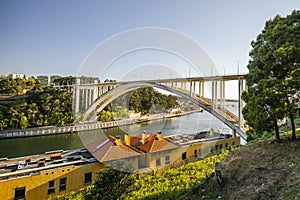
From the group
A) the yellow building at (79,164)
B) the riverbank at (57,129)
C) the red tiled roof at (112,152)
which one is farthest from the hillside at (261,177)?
the riverbank at (57,129)

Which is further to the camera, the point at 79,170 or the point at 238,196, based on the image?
the point at 79,170

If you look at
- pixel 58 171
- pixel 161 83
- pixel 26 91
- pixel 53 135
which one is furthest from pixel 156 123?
pixel 26 91

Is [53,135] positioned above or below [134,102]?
below

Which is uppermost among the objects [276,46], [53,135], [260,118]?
[276,46]

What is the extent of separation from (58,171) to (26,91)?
16788 mm

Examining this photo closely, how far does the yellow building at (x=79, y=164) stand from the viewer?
13.3ft

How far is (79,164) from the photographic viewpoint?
4.75 metres

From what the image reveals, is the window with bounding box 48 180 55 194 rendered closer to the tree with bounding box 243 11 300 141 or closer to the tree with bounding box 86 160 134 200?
the tree with bounding box 86 160 134 200

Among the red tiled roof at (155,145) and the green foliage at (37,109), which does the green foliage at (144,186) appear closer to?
the red tiled roof at (155,145)

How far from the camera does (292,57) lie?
279 centimetres

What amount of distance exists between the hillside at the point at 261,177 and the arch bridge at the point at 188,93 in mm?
4424

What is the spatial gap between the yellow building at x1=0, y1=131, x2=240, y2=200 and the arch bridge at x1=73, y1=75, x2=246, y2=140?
2235 millimetres

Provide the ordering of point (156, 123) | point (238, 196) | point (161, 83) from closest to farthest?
point (238, 196) < point (161, 83) < point (156, 123)

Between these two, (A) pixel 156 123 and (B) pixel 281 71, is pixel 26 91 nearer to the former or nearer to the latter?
(A) pixel 156 123
